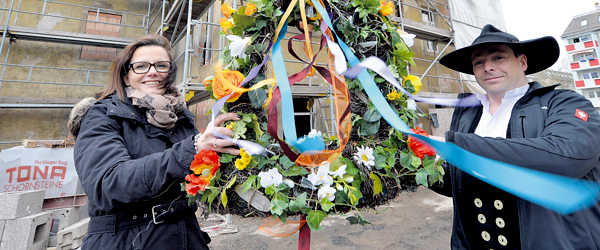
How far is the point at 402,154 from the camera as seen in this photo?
103 cm

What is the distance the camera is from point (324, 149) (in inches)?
43.6

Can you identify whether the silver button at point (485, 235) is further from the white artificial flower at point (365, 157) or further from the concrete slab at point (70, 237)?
the concrete slab at point (70, 237)

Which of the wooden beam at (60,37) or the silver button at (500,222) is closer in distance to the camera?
the silver button at (500,222)

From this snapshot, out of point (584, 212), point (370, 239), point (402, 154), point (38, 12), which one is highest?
point (38, 12)

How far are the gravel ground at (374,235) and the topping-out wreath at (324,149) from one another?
2.35 metres

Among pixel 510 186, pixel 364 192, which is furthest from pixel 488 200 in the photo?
pixel 364 192

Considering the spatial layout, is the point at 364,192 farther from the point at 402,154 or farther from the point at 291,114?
the point at 291,114

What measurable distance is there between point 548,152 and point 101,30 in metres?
10.3

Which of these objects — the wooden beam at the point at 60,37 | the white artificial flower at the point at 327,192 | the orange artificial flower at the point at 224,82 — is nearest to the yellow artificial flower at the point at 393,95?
the white artificial flower at the point at 327,192

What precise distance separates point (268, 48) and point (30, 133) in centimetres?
896

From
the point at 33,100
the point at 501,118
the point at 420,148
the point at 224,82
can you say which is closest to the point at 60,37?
the point at 33,100

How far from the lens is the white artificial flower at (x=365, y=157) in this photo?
39.4 inches

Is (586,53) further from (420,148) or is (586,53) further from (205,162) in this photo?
(205,162)

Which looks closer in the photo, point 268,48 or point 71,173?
point 268,48
